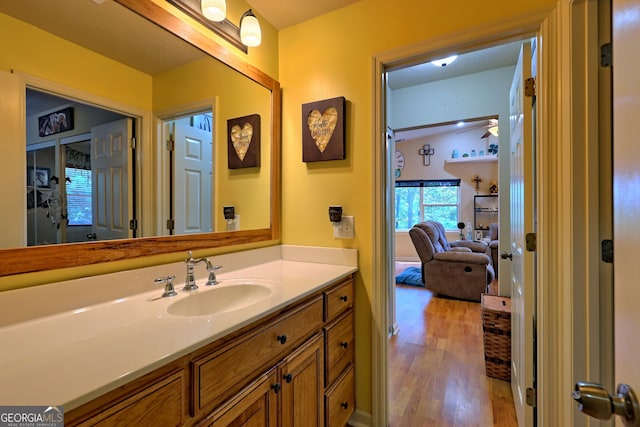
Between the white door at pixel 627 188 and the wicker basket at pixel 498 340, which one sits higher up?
the white door at pixel 627 188

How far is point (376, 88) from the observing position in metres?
1.58

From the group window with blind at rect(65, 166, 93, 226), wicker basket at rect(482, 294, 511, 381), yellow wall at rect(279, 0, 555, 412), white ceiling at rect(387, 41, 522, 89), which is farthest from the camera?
white ceiling at rect(387, 41, 522, 89)

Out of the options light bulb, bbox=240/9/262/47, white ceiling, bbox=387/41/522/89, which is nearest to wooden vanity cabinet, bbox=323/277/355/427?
light bulb, bbox=240/9/262/47

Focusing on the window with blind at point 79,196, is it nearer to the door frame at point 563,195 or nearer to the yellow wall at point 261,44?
the yellow wall at point 261,44

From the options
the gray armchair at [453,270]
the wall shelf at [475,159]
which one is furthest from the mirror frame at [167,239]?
the wall shelf at [475,159]

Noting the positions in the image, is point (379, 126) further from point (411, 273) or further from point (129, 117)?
point (411, 273)

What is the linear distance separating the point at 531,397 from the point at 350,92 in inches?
70.8

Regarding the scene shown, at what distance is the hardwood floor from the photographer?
1.68 meters

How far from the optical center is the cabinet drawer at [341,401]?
1338mm

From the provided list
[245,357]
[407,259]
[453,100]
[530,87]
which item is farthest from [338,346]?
[407,259]

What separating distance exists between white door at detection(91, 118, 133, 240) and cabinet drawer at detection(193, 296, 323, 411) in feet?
2.22

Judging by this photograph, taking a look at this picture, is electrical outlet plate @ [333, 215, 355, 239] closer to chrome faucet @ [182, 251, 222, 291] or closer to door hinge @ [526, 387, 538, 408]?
chrome faucet @ [182, 251, 222, 291]

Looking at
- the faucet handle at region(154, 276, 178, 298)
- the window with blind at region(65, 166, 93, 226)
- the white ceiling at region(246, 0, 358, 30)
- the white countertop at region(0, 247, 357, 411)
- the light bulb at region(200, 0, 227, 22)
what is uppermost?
the white ceiling at region(246, 0, 358, 30)

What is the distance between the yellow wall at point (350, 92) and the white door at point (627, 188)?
43.7 inches
